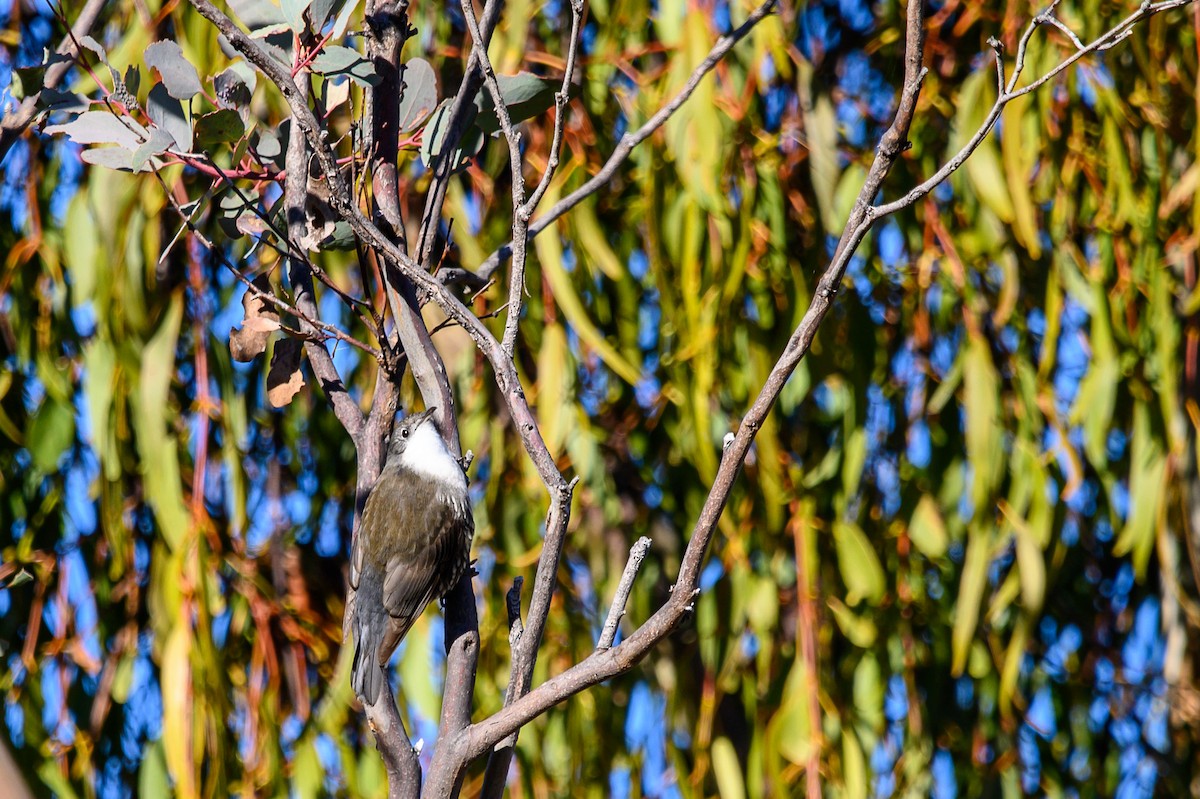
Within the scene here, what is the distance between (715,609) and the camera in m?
3.06

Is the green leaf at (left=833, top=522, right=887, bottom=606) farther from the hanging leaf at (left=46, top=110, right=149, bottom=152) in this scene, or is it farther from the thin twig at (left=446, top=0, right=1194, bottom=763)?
the hanging leaf at (left=46, top=110, right=149, bottom=152)

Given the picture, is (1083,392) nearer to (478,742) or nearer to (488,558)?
(488,558)

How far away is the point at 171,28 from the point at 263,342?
157 centimetres

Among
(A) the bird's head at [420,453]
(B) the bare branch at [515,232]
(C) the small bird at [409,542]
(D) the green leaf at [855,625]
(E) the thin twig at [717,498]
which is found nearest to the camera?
(E) the thin twig at [717,498]

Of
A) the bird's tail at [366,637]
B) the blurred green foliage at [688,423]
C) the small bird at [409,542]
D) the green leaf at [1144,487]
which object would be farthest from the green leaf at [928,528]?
the bird's tail at [366,637]

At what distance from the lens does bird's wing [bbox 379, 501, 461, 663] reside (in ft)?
8.18

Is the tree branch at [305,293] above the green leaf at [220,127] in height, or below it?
below

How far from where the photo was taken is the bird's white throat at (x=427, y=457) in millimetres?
2664

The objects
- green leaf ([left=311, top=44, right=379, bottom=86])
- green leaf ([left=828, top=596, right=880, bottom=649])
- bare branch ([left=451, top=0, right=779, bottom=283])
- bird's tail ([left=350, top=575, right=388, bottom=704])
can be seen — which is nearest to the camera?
green leaf ([left=311, top=44, right=379, bottom=86])

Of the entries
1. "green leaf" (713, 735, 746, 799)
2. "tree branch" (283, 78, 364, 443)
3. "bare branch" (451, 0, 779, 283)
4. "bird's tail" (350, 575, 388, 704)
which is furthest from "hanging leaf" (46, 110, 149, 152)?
"green leaf" (713, 735, 746, 799)

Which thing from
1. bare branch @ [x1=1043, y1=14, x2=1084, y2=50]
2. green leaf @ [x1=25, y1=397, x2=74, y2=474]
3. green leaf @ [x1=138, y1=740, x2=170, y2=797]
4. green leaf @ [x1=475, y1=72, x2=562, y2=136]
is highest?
green leaf @ [x1=25, y1=397, x2=74, y2=474]

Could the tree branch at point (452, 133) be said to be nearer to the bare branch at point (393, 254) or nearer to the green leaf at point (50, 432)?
the bare branch at point (393, 254)

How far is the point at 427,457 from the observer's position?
2.77m

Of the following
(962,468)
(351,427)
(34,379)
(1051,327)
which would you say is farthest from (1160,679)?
(34,379)
